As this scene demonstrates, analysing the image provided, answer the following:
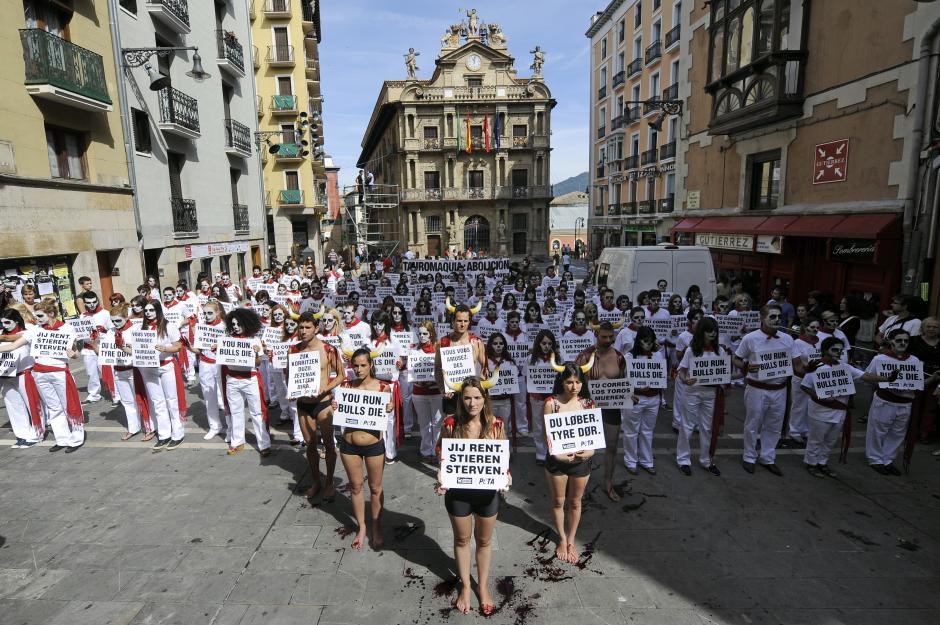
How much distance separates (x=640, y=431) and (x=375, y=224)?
4310cm

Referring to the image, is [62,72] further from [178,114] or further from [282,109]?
[282,109]

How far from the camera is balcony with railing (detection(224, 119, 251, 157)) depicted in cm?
2425

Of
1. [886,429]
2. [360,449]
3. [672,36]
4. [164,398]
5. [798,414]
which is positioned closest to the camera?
[360,449]

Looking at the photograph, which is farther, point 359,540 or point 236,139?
point 236,139

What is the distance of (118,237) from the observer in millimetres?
16188

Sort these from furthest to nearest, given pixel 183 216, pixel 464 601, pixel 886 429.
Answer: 1. pixel 183 216
2. pixel 886 429
3. pixel 464 601

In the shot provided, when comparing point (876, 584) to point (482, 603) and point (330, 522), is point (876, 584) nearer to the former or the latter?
point (482, 603)

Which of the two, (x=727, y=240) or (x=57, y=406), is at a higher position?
(x=727, y=240)

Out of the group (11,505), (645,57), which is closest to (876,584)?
(11,505)

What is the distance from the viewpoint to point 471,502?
13.8 feet

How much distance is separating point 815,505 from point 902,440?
6.81 feet

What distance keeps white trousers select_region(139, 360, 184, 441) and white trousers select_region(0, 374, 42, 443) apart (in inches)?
65.7

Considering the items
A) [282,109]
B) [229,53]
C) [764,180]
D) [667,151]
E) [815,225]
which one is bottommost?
[815,225]

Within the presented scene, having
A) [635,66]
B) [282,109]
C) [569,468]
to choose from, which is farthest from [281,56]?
[569,468]
